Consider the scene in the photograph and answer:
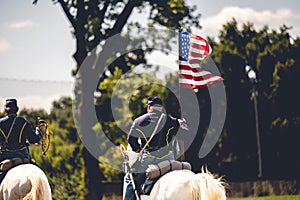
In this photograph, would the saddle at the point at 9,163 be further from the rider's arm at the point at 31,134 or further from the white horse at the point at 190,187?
the white horse at the point at 190,187

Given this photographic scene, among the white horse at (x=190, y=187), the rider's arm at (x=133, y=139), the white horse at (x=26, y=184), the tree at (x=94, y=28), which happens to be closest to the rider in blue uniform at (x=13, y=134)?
the white horse at (x=26, y=184)

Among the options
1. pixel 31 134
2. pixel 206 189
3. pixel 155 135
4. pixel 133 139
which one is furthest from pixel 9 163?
pixel 206 189

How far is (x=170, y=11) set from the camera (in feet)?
112

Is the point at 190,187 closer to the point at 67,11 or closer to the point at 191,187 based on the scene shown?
the point at 191,187

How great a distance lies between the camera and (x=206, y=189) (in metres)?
11.7

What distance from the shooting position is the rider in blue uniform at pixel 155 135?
12.6m

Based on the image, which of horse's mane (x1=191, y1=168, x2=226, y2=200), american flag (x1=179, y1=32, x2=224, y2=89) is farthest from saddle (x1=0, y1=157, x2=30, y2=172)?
horse's mane (x1=191, y1=168, x2=226, y2=200)

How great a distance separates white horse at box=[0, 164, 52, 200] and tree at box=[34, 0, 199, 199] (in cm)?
1828

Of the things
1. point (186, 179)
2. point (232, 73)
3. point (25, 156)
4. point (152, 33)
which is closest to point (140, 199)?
point (186, 179)

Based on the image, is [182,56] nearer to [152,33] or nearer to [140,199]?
[140,199]

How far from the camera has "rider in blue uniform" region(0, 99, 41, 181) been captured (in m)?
14.1

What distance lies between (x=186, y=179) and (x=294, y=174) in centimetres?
3026

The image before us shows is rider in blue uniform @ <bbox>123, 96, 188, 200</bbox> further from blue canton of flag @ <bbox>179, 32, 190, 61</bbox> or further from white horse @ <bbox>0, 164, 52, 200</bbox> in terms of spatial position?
blue canton of flag @ <bbox>179, 32, 190, 61</bbox>

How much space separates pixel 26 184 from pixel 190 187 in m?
2.91
